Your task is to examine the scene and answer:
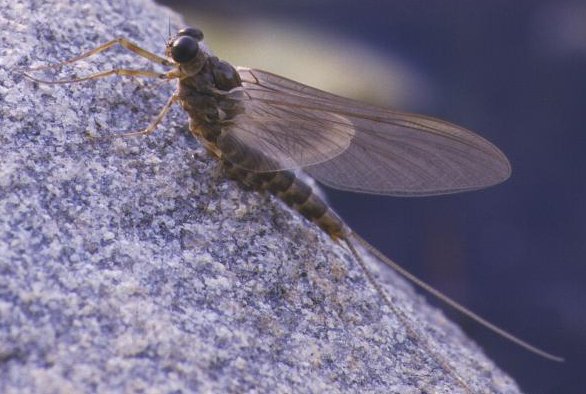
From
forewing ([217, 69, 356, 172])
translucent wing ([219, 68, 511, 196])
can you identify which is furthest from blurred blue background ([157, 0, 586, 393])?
forewing ([217, 69, 356, 172])

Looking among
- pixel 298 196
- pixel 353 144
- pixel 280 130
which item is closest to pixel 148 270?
pixel 298 196

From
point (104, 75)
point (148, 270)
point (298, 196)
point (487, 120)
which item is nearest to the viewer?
point (148, 270)

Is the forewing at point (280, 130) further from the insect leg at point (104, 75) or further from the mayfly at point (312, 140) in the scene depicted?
the insect leg at point (104, 75)

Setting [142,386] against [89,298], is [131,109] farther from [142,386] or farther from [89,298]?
[142,386]

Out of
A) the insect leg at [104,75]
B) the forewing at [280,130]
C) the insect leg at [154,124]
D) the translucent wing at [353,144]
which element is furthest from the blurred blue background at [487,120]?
the insect leg at [104,75]

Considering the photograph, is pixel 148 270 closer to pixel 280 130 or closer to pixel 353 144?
pixel 280 130
